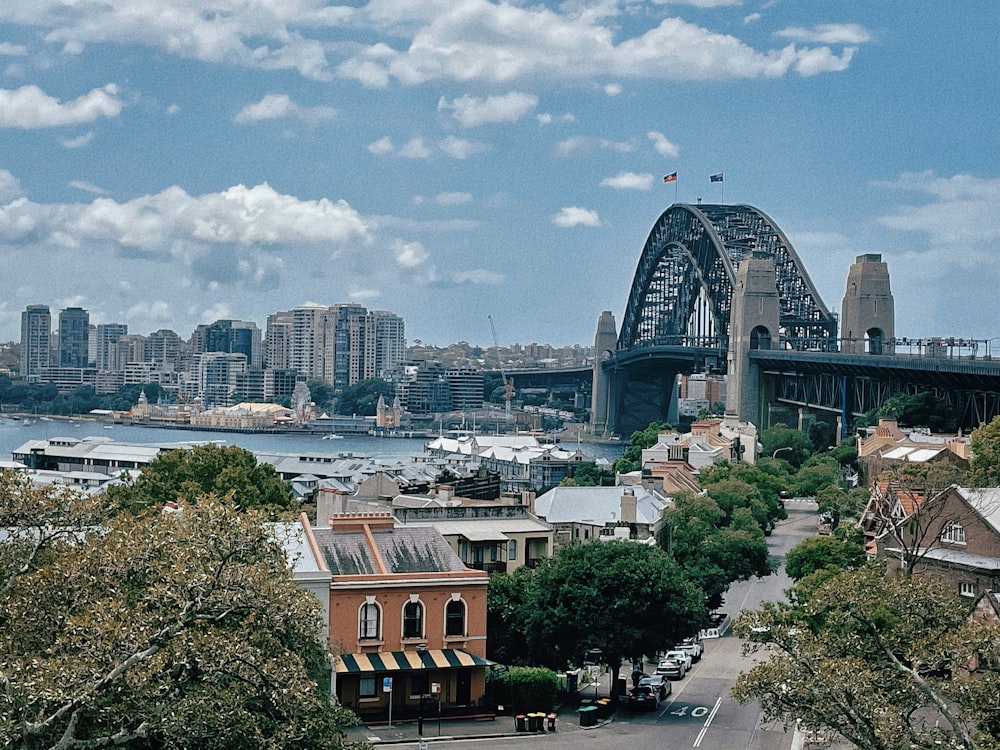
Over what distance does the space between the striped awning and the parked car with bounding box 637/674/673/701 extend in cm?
420

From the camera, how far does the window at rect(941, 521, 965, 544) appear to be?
1385 inches

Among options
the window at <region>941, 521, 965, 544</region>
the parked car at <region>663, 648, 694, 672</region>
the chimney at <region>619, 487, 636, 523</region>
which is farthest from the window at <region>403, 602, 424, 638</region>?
the chimney at <region>619, 487, 636, 523</region>

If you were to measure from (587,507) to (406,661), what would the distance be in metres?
24.3

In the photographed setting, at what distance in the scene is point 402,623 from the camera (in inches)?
1362

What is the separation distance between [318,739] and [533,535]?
25.4m

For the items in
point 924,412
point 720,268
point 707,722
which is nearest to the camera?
point 707,722

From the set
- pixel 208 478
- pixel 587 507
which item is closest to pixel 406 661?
pixel 208 478

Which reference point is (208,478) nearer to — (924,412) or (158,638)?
(158,638)

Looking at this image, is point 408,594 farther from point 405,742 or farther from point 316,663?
point 316,663

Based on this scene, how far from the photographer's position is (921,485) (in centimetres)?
4503

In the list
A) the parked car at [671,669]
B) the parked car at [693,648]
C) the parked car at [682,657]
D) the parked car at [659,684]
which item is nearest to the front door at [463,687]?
the parked car at [659,684]

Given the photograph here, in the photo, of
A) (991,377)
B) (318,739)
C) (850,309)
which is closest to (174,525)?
(318,739)

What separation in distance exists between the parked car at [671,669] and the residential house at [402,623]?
593cm

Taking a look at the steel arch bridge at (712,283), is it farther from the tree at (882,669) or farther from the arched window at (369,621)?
the tree at (882,669)
